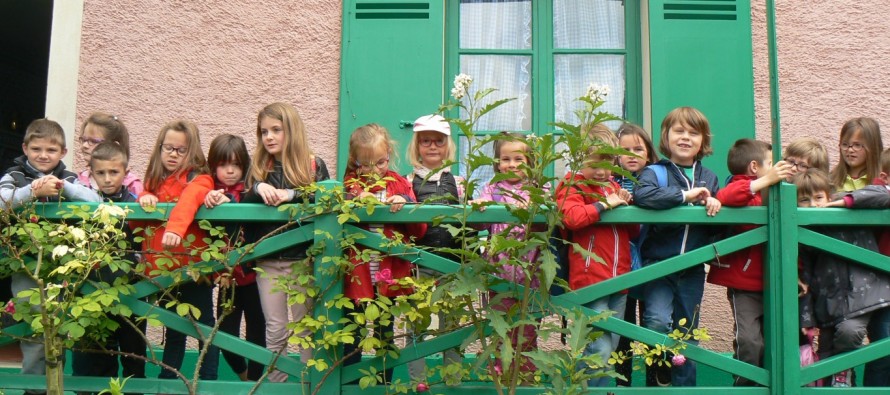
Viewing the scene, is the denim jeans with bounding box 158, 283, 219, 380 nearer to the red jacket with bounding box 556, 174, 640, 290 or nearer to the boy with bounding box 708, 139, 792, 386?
the red jacket with bounding box 556, 174, 640, 290

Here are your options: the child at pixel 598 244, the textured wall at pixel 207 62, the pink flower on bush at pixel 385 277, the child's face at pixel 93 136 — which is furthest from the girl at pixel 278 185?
the textured wall at pixel 207 62

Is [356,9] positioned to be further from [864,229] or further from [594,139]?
[864,229]

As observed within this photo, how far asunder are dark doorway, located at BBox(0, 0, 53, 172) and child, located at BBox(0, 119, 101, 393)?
4.69m

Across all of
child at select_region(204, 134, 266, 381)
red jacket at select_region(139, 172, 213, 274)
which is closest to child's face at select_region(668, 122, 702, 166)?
child at select_region(204, 134, 266, 381)

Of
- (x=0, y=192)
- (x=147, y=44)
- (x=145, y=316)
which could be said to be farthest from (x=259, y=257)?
(x=147, y=44)

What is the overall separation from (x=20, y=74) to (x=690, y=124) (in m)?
8.19

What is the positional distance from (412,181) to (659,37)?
195cm

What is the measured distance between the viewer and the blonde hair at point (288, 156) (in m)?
3.68

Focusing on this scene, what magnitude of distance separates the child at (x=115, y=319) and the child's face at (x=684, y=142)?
93.9 inches

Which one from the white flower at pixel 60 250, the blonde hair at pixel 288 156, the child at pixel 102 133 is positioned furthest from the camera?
the child at pixel 102 133

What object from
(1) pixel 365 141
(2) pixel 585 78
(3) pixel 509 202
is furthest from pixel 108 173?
(2) pixel 585 78

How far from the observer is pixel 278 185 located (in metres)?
3.70

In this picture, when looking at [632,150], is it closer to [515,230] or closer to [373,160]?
[515,230]

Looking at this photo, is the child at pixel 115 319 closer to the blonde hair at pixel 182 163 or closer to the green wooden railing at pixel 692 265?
the blonde hair at pixel 182 163
